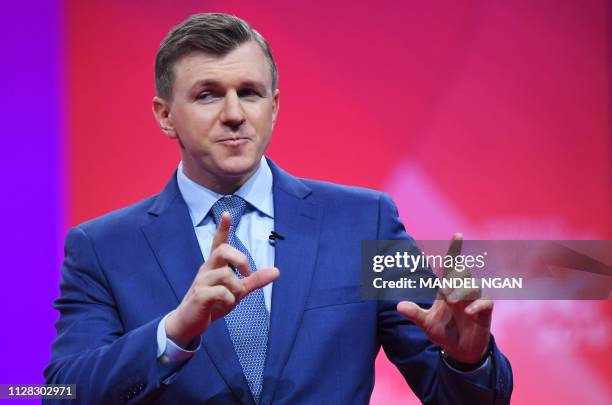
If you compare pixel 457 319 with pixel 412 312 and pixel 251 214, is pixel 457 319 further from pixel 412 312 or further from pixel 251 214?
pixel 251 214

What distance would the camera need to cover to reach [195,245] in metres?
2.01

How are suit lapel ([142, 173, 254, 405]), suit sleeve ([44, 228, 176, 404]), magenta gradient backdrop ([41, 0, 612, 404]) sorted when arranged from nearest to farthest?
suit sleeve ([44, 228, 176, 404]) → suit lapel ([142, 173, 254, 405]) → magenta gradient backdrop ([41, 0, 612, 404])

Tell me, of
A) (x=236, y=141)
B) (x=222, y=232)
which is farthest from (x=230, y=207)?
(x=222, y=232)

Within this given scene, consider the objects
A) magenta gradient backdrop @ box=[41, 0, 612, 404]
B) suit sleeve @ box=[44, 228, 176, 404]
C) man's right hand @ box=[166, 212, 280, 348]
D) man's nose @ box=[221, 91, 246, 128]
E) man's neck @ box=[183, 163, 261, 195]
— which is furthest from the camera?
magenta gradient backdrop @ box=[41, 0, 612, 404]

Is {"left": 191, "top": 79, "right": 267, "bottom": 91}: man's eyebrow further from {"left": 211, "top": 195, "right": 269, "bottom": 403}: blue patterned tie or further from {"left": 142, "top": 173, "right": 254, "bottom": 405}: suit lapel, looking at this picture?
{"left": 211, "top": 195, "right": 269, "bottom": 403}: blue patterned tie

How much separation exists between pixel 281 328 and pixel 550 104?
154 cm

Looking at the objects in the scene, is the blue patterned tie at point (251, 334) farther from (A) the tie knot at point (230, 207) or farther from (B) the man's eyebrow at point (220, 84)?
(B) the man's eyebrow at point (220, 84)

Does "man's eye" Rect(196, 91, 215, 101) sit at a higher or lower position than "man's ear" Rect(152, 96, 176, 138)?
lower

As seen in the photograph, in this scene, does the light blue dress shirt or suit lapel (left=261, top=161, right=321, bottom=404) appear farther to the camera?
the light blue dress shirt

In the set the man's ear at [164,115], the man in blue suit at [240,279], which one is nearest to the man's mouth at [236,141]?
the man in blue suit at [240,279]

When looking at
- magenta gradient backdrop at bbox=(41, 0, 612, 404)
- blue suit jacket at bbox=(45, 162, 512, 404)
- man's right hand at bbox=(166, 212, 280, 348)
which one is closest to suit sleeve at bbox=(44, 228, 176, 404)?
blue suit jacket at bbox=(45, 162, 512, 404)

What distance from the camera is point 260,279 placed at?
164cm

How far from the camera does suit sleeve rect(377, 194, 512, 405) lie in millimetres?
1800

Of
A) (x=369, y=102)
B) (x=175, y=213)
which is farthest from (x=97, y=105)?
(x=175, y=213)
